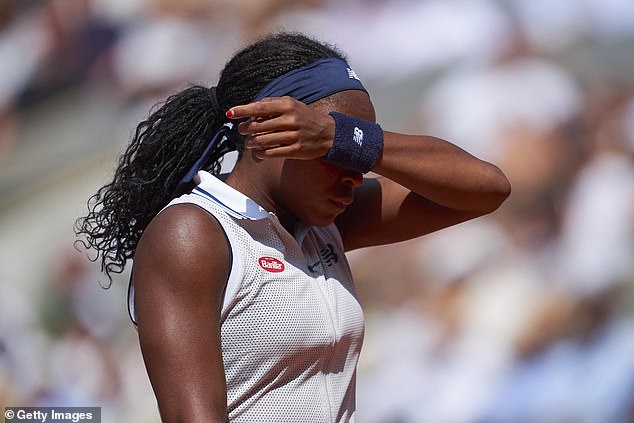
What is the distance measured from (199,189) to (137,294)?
0.80 ft

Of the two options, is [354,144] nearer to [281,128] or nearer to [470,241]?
[281,128]

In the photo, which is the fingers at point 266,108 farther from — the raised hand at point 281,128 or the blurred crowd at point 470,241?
the blurred crowd at point 470,241

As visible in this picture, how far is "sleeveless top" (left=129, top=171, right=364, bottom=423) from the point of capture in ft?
5.65

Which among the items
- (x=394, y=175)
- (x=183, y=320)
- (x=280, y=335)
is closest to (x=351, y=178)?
(x=394, y=175)

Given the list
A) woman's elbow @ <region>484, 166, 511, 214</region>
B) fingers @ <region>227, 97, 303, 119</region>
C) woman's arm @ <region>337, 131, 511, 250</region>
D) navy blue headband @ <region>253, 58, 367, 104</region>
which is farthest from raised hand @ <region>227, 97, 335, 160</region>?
woman's elbow @ <region>484, 166, 511, 214</region>

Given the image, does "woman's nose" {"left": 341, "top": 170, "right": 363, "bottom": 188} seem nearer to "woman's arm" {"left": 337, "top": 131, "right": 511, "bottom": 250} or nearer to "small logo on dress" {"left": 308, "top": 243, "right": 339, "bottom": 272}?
"woman's arm" {"left": 337, "top": 131, "right": 511, "bottom": 250}

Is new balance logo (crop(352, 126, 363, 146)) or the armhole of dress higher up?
new balance logo (crop(352, 126, 363, 146))

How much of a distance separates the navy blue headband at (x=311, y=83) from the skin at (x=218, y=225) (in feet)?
0.06

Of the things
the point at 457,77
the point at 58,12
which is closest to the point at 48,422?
the point at 58,12

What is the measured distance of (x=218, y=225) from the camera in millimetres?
1737

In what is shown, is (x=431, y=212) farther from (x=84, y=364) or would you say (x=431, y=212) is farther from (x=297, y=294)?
(x=84, y=364)

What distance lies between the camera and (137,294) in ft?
5.55

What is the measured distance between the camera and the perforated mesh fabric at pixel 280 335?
1725mm

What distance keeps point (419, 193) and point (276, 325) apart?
485 mm
